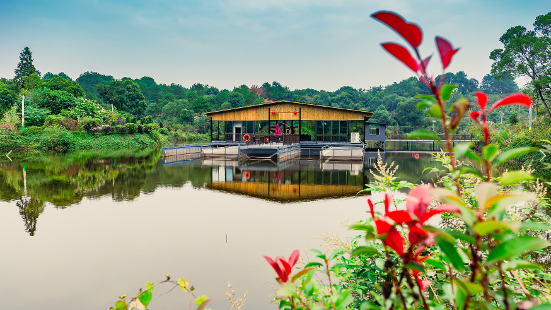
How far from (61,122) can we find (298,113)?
24164mm

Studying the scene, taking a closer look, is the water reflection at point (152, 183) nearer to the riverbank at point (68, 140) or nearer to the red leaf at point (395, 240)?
the red leaf at point (395, 240)

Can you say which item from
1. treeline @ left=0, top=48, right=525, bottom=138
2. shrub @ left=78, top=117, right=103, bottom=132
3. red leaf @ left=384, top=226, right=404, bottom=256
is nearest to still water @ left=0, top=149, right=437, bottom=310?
red leaf @ left=384, top=226, right=404, bottom=256

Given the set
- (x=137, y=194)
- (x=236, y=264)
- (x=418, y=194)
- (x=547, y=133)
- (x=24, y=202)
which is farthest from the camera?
(x=547, y=133)

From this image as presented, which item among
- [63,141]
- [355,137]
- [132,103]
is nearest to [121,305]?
[355,137]

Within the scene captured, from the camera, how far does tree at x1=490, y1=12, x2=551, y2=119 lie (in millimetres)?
20781

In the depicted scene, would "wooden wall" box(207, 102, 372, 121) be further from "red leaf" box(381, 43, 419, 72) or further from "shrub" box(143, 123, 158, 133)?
"red leaf" box(381, 43, 419, 72)

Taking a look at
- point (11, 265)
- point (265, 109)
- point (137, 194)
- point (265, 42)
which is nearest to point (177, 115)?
point (265, 42)

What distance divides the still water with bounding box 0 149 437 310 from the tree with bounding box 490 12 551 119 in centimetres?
1906

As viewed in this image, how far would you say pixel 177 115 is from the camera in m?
57.8

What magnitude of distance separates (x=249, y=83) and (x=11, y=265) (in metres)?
88.8

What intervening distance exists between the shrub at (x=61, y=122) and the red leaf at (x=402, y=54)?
35994 mm

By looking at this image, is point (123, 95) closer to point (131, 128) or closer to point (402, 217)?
point (131, 128)

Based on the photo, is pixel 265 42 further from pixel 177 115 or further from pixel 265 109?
pixel 265 109

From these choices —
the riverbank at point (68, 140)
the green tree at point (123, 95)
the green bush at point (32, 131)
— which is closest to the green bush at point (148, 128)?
the riverbank at point (68, 140)
